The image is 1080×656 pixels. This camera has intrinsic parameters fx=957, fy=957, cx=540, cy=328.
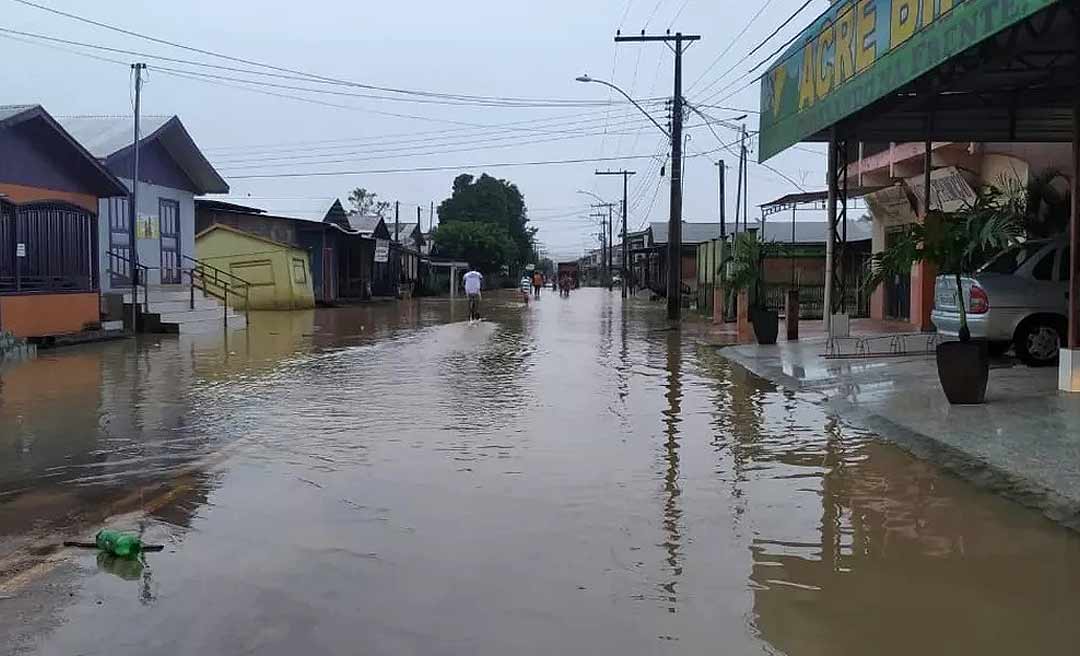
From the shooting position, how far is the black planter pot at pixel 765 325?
62.1ft

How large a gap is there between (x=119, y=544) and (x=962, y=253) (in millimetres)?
9104

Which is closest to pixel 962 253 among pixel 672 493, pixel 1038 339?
pixel 1038 339

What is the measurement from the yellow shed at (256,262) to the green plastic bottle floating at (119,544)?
105 ft

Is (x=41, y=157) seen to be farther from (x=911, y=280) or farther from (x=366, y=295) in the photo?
(x=366, y=295)

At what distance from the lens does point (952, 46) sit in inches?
393

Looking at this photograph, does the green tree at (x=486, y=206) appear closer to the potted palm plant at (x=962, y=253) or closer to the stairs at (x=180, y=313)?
the stairs at (x=180, y=313)

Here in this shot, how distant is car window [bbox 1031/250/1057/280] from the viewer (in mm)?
12766

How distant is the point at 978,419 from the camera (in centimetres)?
912

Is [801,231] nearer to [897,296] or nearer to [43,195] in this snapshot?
[897,296]

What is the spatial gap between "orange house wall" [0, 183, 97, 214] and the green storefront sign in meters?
15.2

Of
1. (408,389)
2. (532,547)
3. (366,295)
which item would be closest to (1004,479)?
(532,547)

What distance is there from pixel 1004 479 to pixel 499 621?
14.5 feet

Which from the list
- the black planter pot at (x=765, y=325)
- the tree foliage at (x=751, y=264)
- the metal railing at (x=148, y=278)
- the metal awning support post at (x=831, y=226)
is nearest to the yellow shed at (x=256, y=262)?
the metal railing at (x=148, y=278)

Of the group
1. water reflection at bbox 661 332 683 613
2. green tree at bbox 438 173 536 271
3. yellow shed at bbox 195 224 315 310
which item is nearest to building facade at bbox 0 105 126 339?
water reflection at bbox 661 332 683 613
